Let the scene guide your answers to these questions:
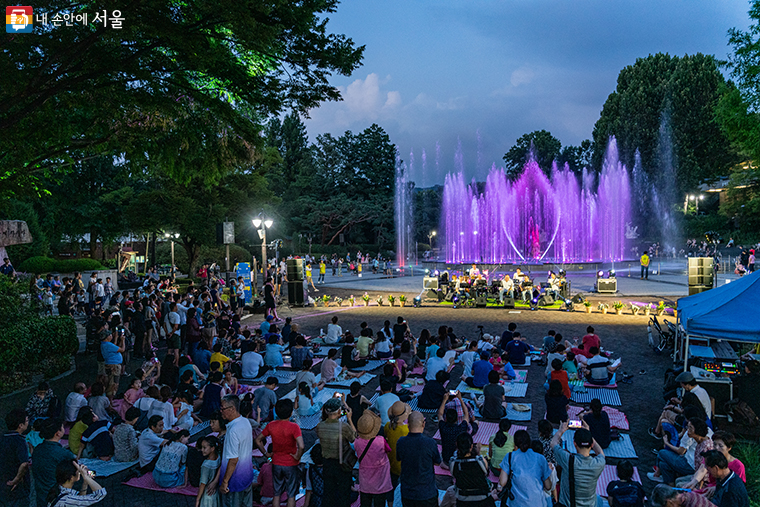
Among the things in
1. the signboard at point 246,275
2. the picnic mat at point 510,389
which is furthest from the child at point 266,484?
the signboard at point 246,275

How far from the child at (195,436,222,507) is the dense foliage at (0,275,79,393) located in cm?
764

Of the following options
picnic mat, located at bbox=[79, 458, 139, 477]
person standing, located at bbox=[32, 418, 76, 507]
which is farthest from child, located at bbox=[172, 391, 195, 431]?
person standing, located at bbox=[32, 418, 76, 507]

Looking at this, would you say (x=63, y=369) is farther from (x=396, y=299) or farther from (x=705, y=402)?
(x=396, y=299)

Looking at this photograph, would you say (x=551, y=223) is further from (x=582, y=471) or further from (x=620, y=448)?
(x=582, y=471)

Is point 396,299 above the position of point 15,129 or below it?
below

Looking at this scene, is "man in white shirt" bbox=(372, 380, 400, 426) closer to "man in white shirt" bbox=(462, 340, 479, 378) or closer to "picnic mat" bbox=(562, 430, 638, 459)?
"picnic mat" bbox=(562, 430, 638, 459)

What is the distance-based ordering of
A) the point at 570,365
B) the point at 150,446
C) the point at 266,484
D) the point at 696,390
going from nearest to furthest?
1. the point at 266,484
2. the point at 150,446
3. the point at 696,390
4. the point at 570,365

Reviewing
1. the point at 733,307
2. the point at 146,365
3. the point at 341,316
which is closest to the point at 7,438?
the point at 146,365

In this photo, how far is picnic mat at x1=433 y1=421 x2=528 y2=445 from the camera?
8.34 metres

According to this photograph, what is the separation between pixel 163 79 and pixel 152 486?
24.2ft

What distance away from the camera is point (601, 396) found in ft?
34.6

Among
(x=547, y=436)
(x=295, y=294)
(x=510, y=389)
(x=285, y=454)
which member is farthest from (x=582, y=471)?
(x=295, y=294)

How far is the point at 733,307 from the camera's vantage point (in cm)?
935

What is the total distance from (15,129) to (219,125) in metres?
4.08
